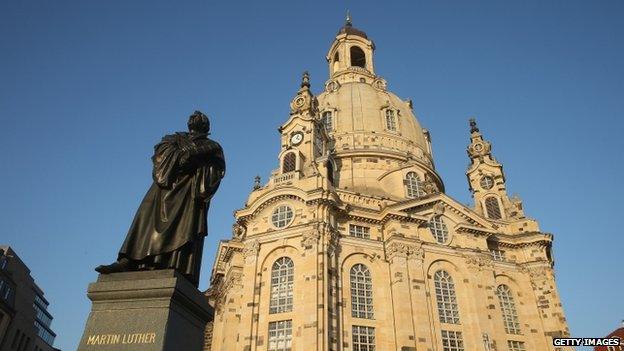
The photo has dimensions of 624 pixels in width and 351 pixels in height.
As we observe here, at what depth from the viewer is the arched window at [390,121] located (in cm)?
5147

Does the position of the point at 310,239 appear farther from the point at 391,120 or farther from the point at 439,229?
the point at 391,120

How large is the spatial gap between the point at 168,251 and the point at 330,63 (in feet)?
208

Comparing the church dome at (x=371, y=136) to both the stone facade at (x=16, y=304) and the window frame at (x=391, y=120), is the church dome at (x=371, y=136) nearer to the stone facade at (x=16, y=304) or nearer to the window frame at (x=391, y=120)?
the window frame at (x=391, y=120)

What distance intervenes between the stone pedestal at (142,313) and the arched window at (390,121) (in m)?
45.3

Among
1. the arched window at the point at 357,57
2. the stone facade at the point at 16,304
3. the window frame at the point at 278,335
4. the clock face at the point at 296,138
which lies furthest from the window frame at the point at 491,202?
the stone facade at the point at 16,304

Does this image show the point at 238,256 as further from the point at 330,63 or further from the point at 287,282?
the point at 330,63

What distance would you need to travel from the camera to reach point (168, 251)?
813 centimetres

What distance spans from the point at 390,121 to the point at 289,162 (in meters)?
16.3

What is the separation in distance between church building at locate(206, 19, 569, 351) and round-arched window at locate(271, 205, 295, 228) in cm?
11

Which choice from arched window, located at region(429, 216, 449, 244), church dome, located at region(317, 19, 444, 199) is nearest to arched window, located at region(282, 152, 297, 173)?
church dome, located at region(317, 19, 444, 199)

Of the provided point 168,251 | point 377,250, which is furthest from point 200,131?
→ point 377,250

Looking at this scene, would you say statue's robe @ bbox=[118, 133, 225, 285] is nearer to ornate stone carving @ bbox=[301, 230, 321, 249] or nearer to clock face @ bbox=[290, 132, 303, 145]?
ornate stone carving @ bbox=[301, 230, 321, 249]

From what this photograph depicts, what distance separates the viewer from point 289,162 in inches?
1614

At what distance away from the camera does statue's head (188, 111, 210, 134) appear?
376 inches
